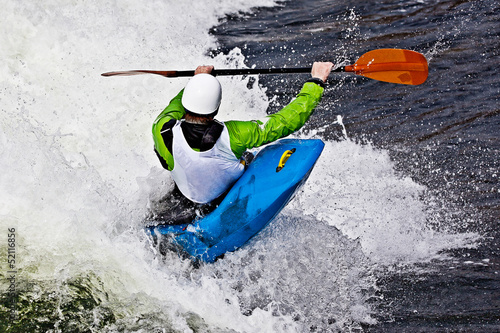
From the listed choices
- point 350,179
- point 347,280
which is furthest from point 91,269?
point 350,179

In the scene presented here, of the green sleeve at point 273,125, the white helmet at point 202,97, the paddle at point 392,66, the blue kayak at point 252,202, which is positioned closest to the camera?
the white helmet at point 202,97

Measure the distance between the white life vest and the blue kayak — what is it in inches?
4.8

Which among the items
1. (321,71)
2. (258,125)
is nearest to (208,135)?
(258,125)

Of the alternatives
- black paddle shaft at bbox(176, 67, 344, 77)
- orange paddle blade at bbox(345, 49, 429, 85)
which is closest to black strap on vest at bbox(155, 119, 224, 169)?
black paddle shaft at bbox(176, 67, 344, 77)

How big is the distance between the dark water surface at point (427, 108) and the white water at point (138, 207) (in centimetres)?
23

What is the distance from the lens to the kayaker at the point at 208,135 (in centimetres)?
304

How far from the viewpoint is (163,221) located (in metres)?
3.73

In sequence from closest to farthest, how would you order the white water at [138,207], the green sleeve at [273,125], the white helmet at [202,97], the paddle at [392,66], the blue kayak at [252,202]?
the white helmet at [202,97] < the green sleeve at [273,125] < the blue kayak at [252,202] < the white water at [138,207] < the paddle at [392,66]

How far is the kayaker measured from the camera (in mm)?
3035

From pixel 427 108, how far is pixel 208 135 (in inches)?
143

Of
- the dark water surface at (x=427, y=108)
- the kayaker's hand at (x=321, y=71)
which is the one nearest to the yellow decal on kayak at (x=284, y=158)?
the kayaker's hand at (x=321, y=71)

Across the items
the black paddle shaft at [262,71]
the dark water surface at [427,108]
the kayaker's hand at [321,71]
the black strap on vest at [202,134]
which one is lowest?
the dark water surface at [427,108]

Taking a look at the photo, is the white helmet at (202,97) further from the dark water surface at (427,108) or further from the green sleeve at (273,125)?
the dark water surface at (427,108)

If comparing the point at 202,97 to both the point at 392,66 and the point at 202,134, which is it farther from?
the point at 392,66
